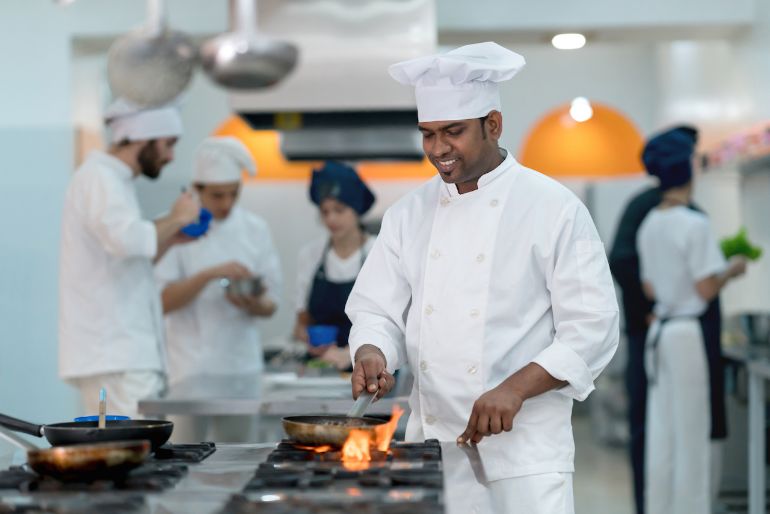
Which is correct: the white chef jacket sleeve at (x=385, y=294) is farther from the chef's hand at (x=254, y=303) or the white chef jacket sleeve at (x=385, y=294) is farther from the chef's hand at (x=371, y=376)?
the chef's hand at (x=254, y=303)

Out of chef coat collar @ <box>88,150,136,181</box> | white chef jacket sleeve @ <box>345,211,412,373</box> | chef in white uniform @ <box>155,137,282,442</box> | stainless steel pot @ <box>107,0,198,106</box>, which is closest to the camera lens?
white chef jacket sleeve @ <box>345,211,412,373</box>

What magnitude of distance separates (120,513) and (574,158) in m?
8.92

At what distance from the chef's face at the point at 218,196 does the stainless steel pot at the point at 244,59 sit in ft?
5.06

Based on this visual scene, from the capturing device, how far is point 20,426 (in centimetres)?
179

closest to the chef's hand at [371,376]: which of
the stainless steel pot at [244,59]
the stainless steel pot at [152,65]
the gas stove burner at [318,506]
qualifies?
the gas stove burner at [318,506]

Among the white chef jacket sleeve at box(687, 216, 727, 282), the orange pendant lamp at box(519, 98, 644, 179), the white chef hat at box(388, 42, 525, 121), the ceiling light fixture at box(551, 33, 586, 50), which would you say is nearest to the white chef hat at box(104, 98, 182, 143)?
the white chef hat at box(388, 42, 525, 121)

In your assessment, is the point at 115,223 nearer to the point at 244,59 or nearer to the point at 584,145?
the point at 244,59

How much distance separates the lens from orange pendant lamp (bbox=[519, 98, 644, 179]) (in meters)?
9.62

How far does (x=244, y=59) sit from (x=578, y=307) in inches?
42.7

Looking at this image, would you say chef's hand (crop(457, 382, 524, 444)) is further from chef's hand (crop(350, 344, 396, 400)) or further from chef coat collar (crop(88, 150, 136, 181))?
chef coat collar (crop(88, 150, 136, 181))

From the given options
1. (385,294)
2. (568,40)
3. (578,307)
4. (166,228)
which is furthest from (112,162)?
(568,40)

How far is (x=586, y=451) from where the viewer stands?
757cm

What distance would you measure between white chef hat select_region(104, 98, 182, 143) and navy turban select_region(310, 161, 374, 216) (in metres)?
0.62

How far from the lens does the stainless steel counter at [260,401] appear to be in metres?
2.85
